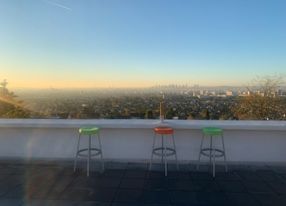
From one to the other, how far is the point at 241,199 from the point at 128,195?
1.43 meters

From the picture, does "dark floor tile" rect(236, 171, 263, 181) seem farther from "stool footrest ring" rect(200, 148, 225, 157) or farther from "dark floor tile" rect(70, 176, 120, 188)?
"dark floor tile" rect(70, 176, 120, 188)

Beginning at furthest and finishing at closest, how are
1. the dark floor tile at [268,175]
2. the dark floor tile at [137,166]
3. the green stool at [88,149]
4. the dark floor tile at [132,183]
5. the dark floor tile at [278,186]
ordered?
1. the dark floor tile at [137,166]
2. the green stool at [88,149]
3. the dark floor tile at [268,175]
4. the dark floor tile at [132,183]
5. the dark floor tile at [278,186]

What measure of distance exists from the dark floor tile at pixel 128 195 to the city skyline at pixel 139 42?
186 inches

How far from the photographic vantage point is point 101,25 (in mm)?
7266

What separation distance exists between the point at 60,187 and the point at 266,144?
3.41 meters

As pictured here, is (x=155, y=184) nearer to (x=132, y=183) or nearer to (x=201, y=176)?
(x=132, y=183)

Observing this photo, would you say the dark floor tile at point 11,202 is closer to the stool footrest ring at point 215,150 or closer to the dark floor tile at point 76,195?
the dark floor tile at point 76,195

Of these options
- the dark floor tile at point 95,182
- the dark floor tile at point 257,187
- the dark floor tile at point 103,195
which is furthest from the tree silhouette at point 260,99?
the dark floor tile at point 103,195

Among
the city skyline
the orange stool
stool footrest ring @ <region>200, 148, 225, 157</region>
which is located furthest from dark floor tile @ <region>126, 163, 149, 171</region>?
the city skyline

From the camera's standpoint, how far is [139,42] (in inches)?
346

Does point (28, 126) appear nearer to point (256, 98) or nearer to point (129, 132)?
point (129, 132)

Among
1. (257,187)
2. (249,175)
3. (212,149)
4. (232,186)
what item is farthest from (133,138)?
(257,187)

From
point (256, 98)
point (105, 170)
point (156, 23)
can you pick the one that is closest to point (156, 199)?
point (105, 170)

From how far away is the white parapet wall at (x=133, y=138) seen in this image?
14.0ft
